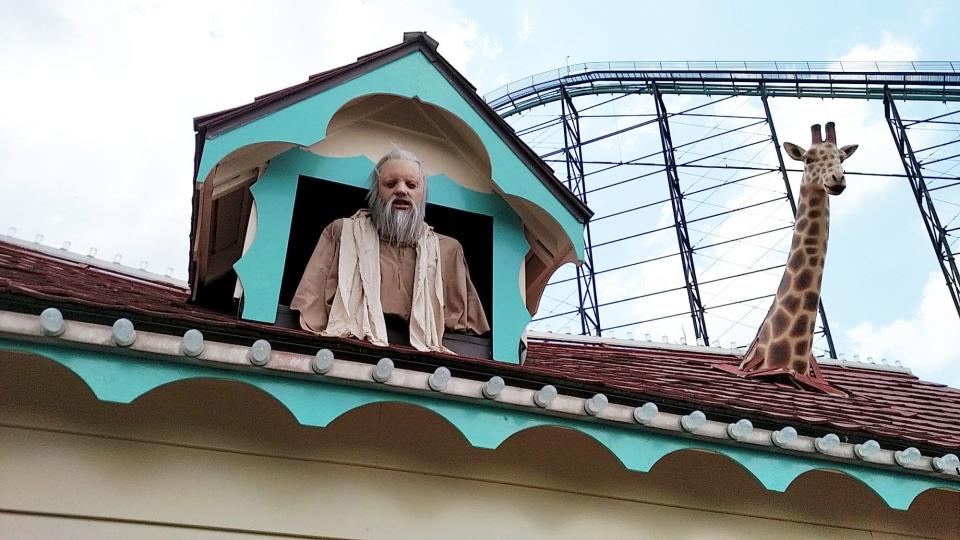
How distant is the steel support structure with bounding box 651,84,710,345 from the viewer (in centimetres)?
1295

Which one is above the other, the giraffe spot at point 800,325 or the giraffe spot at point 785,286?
the giraffe spot at point 785,286

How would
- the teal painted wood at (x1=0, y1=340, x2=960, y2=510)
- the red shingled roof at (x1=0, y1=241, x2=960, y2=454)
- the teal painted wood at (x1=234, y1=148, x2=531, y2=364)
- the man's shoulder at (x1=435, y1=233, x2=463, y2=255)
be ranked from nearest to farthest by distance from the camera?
the teal painted wood at (x1=0, y1=340, x2=960, y2=510) → the red shingled roof at (x1=0, y1=241, x2=960, y2=454) → the teal painted wood at (x1=234, y1=148, x2=531, y2=364) → the man's shoulder at (x1=435, y1=233, x2=463, y2=255)

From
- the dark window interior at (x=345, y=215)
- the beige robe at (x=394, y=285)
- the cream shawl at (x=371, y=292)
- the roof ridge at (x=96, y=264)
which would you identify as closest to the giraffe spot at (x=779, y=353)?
the dark window interior at (x=345, y=215)

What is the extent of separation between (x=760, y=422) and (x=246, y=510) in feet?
5.58

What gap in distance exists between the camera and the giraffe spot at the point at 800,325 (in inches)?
173

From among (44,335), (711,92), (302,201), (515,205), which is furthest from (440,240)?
(711,92)

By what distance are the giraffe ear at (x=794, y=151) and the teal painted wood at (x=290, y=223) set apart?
2223mm

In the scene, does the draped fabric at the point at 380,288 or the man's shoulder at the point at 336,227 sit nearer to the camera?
the draped fabric at the point at 380,288

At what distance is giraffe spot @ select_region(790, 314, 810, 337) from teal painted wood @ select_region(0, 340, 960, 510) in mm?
1658

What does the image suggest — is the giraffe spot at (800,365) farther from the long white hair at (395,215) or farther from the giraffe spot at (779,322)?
the long white hair at (395,215)

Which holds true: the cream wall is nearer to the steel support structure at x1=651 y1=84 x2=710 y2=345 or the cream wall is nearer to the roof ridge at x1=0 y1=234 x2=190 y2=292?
the roof ridge at x1=0 y1=234 x2=190 y2=292

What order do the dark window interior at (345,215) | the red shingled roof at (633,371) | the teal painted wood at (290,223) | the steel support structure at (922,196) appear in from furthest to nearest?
the steel support structure at (922,196) → the dark window interior at (345,215) → the teal painted wood at (290,223) → the red shingled roof at (633,371)

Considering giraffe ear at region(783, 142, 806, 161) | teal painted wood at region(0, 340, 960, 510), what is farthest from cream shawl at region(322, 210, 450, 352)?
giraffe ear at region(783, 142, 806, 161)

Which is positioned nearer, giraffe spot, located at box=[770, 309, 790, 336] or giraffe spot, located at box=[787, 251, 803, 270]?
giraffe spot, located at box=[770, 309, 790, 336]
